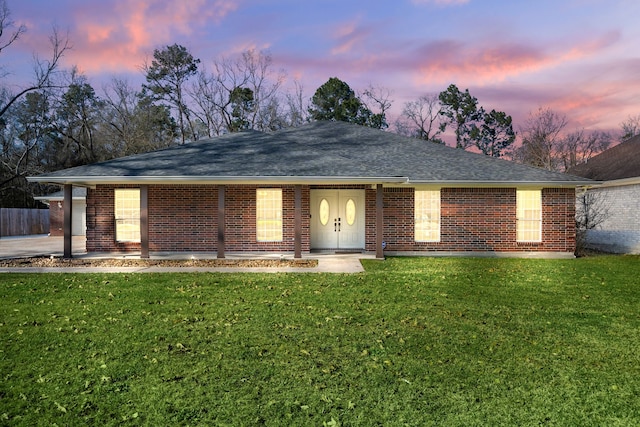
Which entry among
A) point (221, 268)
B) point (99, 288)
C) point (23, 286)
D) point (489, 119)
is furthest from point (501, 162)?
point (489, 119)

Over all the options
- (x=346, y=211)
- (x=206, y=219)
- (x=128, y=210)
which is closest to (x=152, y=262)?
(x=206, y=219)

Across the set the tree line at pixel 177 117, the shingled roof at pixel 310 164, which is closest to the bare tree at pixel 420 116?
the tree line at pixel 177 117

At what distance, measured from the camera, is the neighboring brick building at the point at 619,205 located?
682 inches

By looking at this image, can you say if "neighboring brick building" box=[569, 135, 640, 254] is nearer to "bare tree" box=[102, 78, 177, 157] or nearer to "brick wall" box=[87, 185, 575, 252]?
"brick wall" box=[87, 185, 575, 252]

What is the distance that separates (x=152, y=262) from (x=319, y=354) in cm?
941

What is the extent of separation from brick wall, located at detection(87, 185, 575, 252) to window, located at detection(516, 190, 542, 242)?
0.60ft

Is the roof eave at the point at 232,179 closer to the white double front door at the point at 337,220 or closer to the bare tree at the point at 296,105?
the white double front door at the point at 337,220

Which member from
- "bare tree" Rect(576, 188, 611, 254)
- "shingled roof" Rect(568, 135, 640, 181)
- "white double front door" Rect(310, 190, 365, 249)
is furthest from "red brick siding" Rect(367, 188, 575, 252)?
"shingled roof" Rect(568, 135, 640, 181)

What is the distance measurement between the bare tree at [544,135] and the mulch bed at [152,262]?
28419 mm

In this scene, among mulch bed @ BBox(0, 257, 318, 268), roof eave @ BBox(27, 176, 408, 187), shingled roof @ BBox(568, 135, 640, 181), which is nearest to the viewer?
mulch bed @ BBox(0, 257, 318, 268)

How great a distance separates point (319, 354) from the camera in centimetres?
506

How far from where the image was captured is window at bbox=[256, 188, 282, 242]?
601 inches

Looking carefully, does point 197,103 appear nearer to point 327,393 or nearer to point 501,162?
point 501,162

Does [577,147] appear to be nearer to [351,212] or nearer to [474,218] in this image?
[474,218]
